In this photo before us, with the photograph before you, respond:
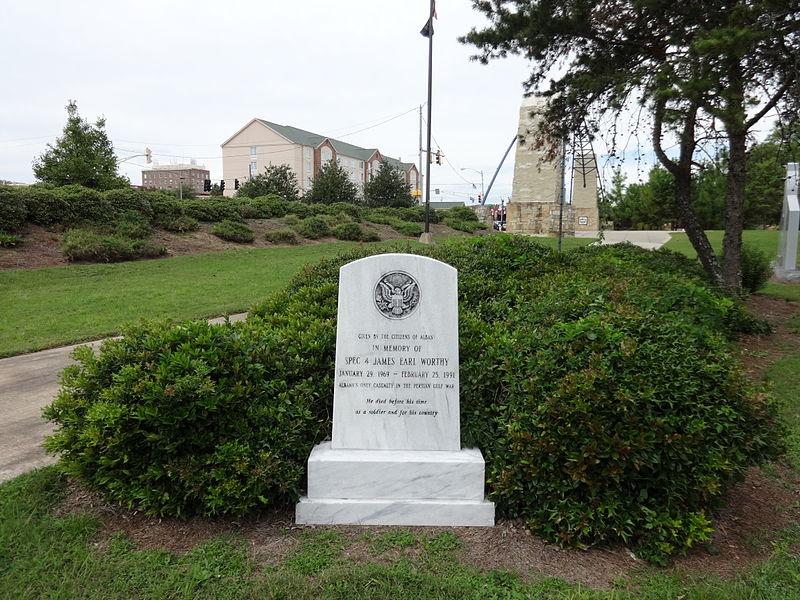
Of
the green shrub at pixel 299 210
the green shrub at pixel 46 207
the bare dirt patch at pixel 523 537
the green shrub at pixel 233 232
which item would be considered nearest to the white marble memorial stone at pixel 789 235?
the bare dirt patch at pixel 523 537

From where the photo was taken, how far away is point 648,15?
795 cm

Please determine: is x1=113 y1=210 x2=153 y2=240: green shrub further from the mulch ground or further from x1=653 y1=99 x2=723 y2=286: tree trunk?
x1=653 y1=99 x2=723 y2=286: tree trunk

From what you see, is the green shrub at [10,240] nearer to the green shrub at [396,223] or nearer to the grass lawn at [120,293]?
the grass lawn at [120,293]

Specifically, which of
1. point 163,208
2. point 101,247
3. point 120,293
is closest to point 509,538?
point 120,293

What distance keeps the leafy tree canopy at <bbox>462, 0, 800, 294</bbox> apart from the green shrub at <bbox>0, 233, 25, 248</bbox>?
11.1 metres

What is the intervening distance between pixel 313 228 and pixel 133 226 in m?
6.01

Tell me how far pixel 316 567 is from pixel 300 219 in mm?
19774

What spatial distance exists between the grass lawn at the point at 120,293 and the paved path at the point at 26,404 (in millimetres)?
548

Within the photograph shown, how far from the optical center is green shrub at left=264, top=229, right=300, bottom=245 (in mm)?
17994

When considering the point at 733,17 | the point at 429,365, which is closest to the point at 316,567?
the point at 429,365

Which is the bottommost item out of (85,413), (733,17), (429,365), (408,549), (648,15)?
(408,549)

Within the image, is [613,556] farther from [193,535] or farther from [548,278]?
[548,278]

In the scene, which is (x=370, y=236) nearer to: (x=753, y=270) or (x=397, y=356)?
(x=753, y=270)

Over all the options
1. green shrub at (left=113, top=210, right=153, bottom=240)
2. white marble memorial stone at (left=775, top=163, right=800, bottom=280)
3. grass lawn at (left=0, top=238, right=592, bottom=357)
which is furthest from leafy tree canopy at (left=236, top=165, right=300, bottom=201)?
white marble memorial stone at (left=775, top=163, right=800, bottom=280)
